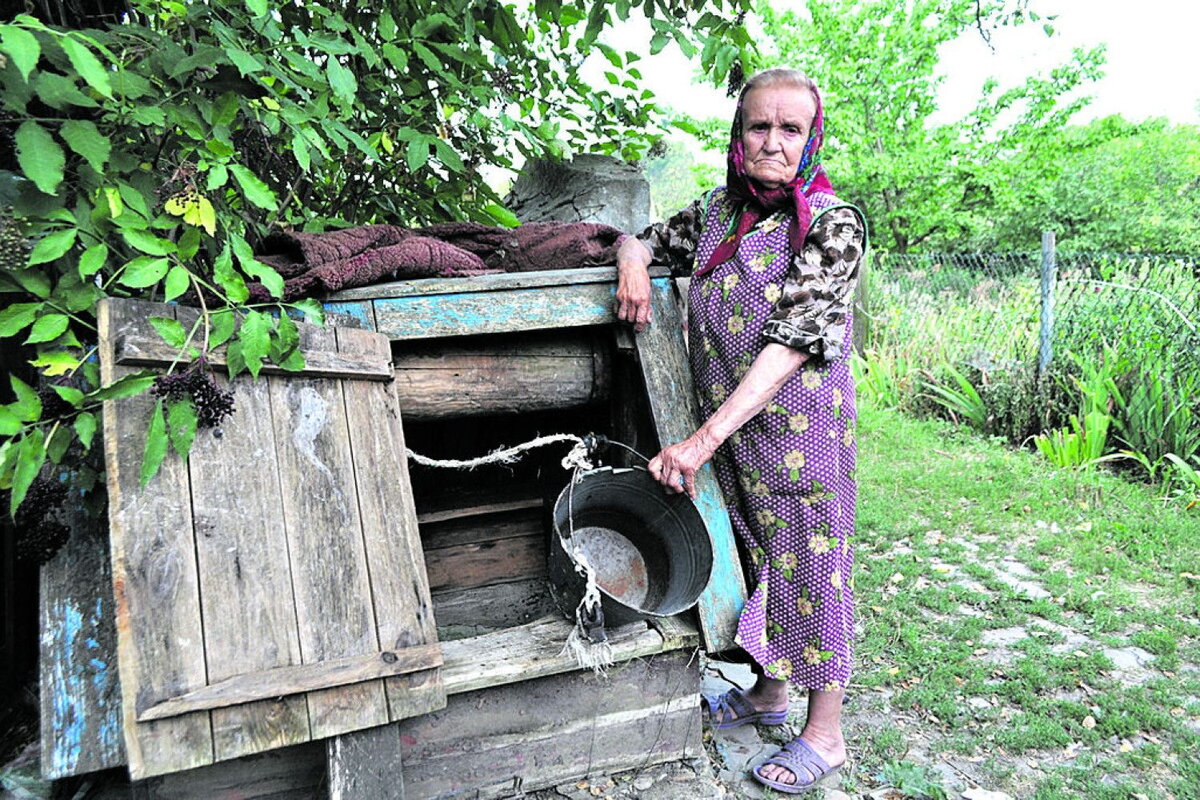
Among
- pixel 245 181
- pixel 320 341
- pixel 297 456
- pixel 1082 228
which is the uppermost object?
pixel 245 181

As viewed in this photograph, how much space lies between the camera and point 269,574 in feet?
6.71

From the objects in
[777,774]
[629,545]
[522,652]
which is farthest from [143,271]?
[777,774]

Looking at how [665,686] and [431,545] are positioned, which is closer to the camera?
[665,686]

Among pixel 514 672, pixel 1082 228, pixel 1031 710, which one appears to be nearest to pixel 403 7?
pixel 514 672

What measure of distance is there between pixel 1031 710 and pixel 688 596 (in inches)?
60.6

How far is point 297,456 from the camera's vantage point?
7.17ft

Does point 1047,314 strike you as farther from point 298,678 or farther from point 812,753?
point 298,678

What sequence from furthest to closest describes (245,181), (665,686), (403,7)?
(403,7) → (665,686) → (245,181)

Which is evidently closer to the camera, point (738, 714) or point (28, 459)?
point (28, 459)

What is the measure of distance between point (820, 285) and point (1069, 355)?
5304 millimetres

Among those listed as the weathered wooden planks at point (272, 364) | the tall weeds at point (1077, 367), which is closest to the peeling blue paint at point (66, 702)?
the weathered wooden planks at point (272, 364)

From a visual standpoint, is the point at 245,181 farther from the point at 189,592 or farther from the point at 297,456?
the point at 189,592

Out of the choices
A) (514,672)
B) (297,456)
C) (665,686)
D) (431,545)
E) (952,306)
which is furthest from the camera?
(952,306)

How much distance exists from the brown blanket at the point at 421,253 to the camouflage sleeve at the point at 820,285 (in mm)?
830
